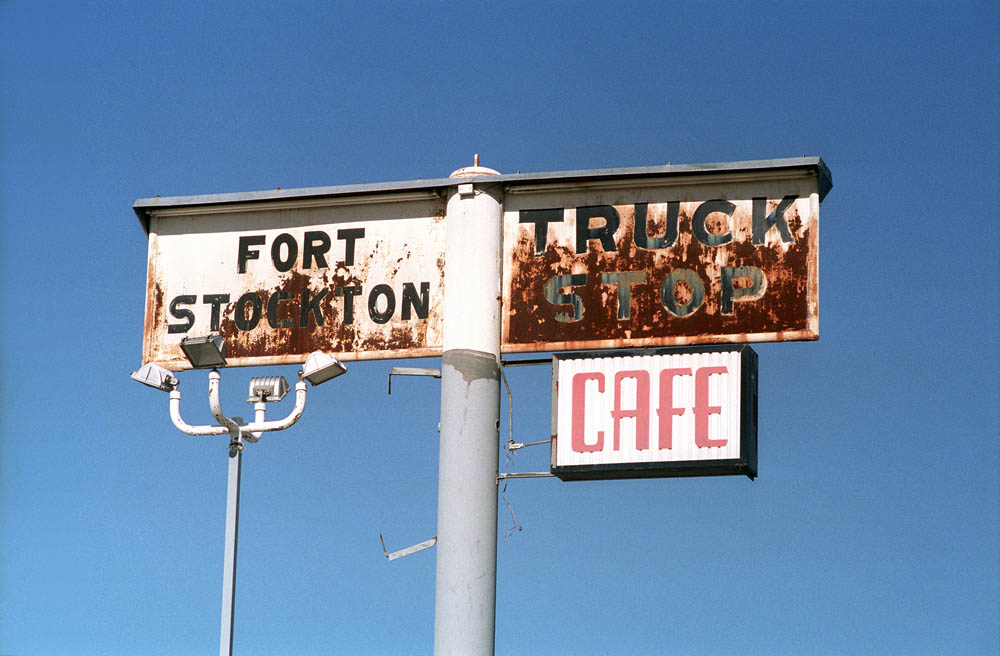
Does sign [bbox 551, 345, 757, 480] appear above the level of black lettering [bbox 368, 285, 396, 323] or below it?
below

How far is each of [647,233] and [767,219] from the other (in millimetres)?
1190

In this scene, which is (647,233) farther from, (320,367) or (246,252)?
(246,252)

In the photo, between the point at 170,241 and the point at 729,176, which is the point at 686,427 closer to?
the point at 729,176

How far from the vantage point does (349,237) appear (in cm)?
1881

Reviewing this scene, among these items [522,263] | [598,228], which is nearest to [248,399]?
[522,263]

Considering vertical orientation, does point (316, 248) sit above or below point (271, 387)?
above

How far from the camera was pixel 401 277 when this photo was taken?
60.6 feet

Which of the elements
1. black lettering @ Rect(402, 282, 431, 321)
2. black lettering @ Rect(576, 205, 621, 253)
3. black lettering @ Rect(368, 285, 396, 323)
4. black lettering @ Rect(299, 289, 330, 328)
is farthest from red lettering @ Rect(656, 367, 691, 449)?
black lettering @ Rect(299, 289, 330, 328)

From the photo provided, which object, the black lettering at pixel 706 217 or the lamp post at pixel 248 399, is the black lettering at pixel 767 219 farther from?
the lamp post at pixel 248 399

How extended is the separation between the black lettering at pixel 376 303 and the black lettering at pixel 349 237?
0.46m

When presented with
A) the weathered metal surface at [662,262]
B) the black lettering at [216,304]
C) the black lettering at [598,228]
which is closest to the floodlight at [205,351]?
the black lettering at [216,304]

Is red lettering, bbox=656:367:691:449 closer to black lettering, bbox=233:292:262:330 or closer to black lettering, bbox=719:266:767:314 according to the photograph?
black lettering, bbox=719:266:767:314

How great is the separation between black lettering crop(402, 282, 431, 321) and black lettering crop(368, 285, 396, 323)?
0.44 ft

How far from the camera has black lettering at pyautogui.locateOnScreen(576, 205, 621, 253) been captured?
18.0m
